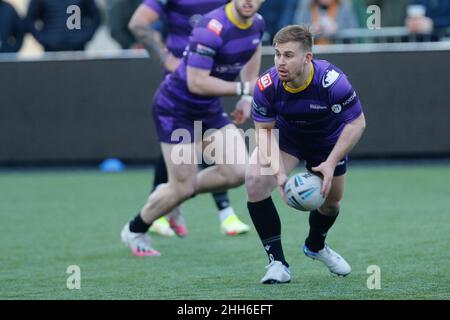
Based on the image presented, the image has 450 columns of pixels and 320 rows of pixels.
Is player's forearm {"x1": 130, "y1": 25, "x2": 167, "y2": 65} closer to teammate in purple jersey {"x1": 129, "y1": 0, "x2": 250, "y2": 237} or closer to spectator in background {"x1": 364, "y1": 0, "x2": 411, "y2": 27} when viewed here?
teammate in purple jersey {"x1": 129, "y1": 0, "x2": 250, "y2": 237}

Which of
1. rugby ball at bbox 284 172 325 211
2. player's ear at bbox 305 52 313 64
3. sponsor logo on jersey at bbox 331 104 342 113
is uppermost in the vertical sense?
player's ear at bbox 305 52 313 64

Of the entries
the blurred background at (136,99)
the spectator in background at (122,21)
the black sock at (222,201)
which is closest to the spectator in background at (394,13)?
the blurred background at (136,99)

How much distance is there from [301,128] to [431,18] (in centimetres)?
761

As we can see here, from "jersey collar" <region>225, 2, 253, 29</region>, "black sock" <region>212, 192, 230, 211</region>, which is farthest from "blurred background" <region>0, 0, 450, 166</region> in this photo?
"jersey collar" <region>225, 2, 253, 29</region>

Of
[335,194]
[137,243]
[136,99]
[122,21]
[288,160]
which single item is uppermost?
[288,160]

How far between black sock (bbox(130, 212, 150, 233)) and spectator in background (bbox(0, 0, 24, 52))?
6.78 meters

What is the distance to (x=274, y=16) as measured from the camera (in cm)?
1441

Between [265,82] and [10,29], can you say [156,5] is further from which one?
[10,29]

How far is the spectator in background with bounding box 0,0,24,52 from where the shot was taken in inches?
582

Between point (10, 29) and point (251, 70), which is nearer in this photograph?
point (251, 70)

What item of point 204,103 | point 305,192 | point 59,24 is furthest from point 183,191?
point 59,24

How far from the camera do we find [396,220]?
10.2 meters
